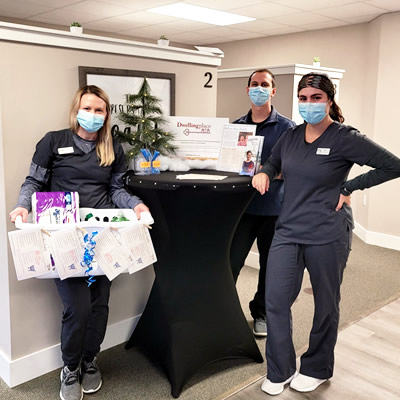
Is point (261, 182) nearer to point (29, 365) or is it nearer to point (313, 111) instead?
point (313, 111)

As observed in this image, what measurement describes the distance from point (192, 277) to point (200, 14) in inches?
169

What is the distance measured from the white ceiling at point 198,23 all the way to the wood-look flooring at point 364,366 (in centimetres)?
314

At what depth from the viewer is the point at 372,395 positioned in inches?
90.4

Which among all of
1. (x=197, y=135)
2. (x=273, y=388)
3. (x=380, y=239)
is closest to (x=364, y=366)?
(x=273, y=388)

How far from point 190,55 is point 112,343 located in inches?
67.4

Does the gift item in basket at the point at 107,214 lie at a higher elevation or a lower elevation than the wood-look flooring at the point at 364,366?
higher

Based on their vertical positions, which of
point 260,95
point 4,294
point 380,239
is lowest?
point 380,239

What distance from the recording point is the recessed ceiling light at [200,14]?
545cm

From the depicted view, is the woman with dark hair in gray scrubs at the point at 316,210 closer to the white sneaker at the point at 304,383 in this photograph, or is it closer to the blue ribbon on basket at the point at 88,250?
the white sneaker at the point at 304,383

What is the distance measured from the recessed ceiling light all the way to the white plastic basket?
3.82 metres

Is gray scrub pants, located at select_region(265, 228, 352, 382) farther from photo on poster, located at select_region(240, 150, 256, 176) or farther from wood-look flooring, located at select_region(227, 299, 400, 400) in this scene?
photo on poster, located at select_region(240, 150, 256, 176)

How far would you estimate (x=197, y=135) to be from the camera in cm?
248

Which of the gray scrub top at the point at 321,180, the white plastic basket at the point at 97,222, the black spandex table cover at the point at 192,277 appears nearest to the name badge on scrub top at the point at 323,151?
the gray scrub top at the point at 321,180

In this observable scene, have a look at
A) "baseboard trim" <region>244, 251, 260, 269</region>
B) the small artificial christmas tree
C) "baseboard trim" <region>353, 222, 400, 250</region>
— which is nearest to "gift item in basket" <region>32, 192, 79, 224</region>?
the small artificial christmas tree
